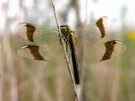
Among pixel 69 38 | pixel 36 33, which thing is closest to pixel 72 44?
pixel 69 38

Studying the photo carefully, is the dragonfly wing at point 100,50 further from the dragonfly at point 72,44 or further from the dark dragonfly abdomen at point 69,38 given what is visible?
the dark dragonfly abdomen at point 69,38

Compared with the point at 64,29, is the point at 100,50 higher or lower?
lower

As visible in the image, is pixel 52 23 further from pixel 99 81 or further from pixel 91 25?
pixel 91 25

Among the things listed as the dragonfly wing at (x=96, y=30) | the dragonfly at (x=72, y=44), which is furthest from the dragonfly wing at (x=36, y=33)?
the dragonfly wing at (x=96, y=30)

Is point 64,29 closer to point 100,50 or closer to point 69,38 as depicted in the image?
point 69,38

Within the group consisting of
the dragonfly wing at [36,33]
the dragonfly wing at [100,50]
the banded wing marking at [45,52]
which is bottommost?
the dragonfly wing at [100,50]

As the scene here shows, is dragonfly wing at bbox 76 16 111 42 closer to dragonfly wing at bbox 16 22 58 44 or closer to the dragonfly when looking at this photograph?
the dragonfly

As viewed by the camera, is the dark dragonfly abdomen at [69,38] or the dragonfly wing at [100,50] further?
the dragonfly wing at [100,50]
